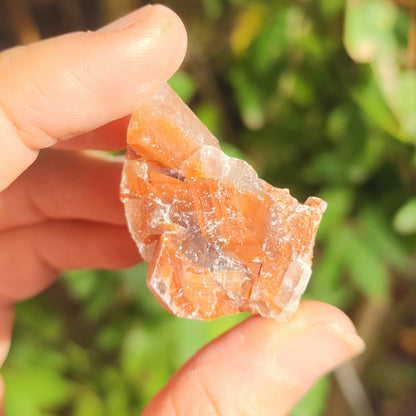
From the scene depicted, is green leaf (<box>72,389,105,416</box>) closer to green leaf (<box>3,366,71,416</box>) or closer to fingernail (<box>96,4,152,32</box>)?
green leaf (<box>3,366,71,416</box>)

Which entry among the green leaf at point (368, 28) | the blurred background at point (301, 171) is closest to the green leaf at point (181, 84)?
the blurred background at point (301, 171)

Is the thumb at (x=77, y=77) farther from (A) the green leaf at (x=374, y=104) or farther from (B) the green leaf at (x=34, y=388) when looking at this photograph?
(B) the green leaf at (x=34, y=388)

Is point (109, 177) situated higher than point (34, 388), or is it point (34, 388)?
point (109, 177)

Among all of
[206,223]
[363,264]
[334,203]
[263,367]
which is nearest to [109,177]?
[206,223]

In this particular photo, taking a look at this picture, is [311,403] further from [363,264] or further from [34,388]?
[34,388]

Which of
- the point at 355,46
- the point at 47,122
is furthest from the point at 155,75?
the point at 355,46

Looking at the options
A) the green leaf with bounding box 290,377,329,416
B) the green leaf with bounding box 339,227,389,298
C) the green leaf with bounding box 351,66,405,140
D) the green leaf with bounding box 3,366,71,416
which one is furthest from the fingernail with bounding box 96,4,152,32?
the green leaf with bounding box 290,377,329,416

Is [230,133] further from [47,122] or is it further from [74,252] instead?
[47,122]
